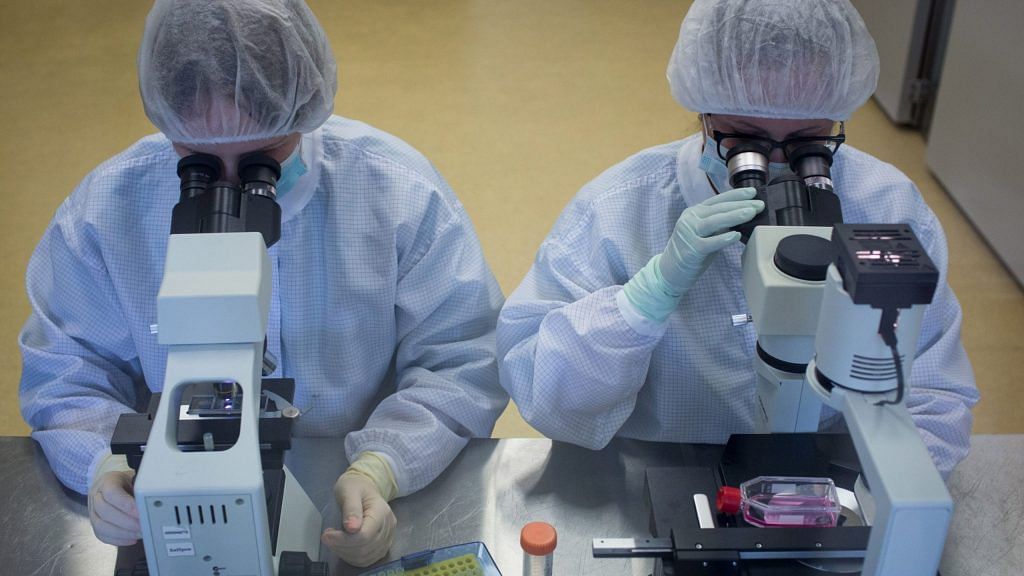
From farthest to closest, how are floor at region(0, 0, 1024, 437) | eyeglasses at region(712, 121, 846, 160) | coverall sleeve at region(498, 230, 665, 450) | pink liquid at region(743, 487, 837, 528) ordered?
floor at region(0, 0, 1024, 437) → coverall sleeve at region(498, 230, 665, 450) → eyeglasses at region(712, 121, 846, 160) → pink liquid at region(743, 487, 837, 528)

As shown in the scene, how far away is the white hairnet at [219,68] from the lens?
145 cm

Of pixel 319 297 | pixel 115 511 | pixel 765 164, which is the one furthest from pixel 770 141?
pixel 115 511

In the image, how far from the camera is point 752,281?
3.73 feet

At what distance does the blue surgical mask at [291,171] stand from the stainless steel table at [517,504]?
0.40 metres

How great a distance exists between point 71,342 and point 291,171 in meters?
0.46

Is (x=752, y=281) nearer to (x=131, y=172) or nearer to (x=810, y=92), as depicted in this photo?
(x=810, y=92)

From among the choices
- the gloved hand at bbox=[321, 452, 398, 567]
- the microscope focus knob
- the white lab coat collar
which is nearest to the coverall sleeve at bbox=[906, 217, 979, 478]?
the white lab coat collar

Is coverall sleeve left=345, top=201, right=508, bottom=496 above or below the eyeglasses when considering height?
below

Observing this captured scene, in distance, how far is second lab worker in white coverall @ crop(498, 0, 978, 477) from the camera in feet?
4.86

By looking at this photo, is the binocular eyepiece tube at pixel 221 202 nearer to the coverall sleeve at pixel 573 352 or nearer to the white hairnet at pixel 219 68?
the white hairnet at pixel 219 68

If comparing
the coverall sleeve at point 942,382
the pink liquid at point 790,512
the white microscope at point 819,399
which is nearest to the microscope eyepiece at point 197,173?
the white microscope at point 819,399

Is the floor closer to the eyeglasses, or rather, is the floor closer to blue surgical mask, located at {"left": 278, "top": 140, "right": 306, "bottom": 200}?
blue surgical mask, located at {"left": 278, "top": 140, "right": 306, "bottom": 200}

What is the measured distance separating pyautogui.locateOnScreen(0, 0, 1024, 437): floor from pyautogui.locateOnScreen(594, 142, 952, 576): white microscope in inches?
65.0

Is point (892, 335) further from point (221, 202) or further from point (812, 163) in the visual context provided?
point (221, 202)
